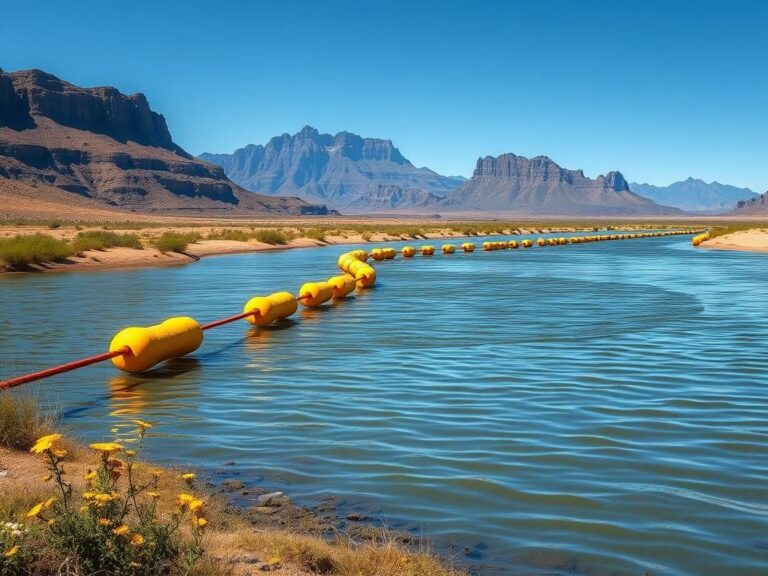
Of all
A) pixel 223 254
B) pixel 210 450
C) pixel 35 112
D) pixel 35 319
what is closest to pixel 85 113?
pixel 35 112

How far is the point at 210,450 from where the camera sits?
8.18 m

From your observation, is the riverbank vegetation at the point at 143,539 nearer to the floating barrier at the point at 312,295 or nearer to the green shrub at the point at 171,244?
the floating barrier at the point at 312,295

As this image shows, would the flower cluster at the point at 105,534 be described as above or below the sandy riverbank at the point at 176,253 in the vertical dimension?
above

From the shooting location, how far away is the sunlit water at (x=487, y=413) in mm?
6164

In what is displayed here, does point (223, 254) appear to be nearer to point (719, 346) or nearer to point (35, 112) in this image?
point (719, 346)

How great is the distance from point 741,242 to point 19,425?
187ft

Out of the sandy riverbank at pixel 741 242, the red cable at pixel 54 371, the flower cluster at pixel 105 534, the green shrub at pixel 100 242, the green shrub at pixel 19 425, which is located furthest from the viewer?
the sandy riverbank at pixel 741 242

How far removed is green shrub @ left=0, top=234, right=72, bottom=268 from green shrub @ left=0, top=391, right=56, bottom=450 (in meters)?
25.1

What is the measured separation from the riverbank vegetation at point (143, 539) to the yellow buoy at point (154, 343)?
5.64m

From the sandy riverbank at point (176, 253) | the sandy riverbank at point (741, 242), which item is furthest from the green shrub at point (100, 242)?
the sandy riverbank at point (741, 242)

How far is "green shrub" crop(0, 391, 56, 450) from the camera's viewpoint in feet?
24.9

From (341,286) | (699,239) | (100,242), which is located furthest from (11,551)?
(699,239)

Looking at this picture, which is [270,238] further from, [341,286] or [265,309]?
[265,309]

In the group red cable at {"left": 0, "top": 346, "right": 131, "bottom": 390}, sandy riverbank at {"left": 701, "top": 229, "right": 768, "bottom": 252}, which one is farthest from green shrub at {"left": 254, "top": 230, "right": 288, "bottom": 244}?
red cable at {"left": 0, "top": 346, "right": 131, "bottom": 390}
